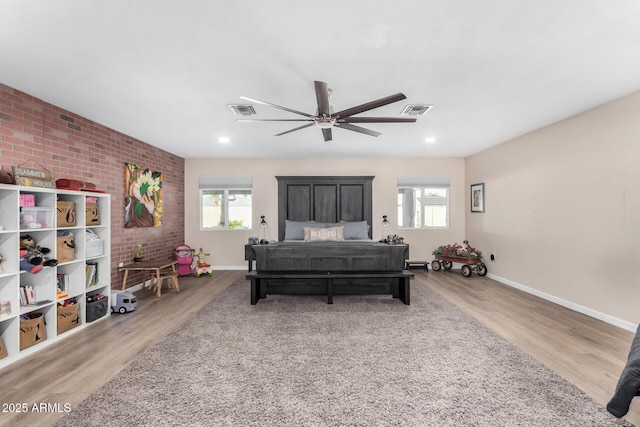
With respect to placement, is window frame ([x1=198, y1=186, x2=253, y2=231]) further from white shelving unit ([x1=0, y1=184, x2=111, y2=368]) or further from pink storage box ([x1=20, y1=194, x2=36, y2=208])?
Result: pink storage box ([x1=20, y1=194, x2=36, y2=208])

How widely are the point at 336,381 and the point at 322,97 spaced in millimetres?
2182

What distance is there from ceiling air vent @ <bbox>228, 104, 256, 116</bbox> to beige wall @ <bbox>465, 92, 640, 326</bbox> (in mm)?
3975

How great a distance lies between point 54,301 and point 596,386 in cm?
458

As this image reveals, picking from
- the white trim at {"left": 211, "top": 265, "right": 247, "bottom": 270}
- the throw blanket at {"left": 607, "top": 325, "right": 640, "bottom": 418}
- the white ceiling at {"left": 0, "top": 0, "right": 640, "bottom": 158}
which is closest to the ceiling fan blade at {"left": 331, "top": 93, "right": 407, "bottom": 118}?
the white ceiling at {"left": 0, "top": 0, "right": 640, "bottom": 158}

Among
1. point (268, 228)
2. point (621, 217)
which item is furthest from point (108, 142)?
point (621, 217)

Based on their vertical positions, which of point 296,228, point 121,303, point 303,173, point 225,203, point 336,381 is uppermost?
point 303,173

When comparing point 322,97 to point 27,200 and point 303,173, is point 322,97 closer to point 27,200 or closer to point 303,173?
point 27,200

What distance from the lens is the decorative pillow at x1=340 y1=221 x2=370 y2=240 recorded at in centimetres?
571

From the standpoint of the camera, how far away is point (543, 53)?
2205 mm

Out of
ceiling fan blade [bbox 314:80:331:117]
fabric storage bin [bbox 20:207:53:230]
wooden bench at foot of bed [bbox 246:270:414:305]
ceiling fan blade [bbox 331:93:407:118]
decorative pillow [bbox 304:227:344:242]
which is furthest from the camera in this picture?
decorative pillow [bbox 304:227:344:242]

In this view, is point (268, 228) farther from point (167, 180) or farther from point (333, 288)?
point (333, 288)

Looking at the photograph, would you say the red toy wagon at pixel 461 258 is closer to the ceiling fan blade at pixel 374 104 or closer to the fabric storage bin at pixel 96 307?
the ceiling fan blade at pixel 374 104

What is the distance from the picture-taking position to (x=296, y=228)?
577 cm

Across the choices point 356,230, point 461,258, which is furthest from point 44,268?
point 461,258
